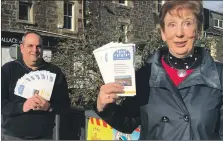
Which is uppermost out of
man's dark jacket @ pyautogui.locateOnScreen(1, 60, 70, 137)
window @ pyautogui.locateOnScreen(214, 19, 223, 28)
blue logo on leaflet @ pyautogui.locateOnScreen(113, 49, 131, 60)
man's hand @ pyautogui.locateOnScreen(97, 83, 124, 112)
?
window @ pyautogui.locateOnScreen(214, 19, 223, 28)

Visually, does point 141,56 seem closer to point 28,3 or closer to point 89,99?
point 89,99

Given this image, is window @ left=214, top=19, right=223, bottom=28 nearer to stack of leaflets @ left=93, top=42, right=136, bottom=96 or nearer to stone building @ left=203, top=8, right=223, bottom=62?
stone building @ left=203, top=8, right=223, bottom=62

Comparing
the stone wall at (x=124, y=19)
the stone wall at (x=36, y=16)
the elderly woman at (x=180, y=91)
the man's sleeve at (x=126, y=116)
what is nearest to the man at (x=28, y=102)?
the man's sleeve at (x=126, y=116)

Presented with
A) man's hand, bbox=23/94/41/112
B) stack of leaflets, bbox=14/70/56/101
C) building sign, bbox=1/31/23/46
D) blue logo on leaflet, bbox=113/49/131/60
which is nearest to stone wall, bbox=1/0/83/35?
building sign, bbox=1/31/23/46

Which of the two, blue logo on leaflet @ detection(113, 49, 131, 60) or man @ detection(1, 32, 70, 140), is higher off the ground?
blue logo on leaflet @ detection(113, 49, 131, 60)

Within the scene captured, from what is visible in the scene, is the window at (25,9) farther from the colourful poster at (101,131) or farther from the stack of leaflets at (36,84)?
the stack of leaflets at (36,84)

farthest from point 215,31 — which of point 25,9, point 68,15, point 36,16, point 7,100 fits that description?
point 25,9

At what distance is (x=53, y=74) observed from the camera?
2.90 metres

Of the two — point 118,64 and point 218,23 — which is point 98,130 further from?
point 118,64

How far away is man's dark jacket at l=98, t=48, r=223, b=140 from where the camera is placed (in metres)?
1.73

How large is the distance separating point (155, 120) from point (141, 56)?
180cm

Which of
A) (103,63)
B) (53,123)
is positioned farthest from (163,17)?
(53,123)

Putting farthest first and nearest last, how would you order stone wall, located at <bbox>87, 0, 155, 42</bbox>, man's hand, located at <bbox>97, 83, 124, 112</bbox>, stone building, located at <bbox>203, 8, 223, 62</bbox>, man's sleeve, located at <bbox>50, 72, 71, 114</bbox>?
stone wall, located at <bbox>87, 0, 155, 42</bbox>, man's sleeve, located at <bbox>50, 72, 71, 114</bbox>, stone building, located at <bbox>203, 8, 223, 62</bbox>, man's hand, located at <bbox>97, 83, 124, 112</bbox>

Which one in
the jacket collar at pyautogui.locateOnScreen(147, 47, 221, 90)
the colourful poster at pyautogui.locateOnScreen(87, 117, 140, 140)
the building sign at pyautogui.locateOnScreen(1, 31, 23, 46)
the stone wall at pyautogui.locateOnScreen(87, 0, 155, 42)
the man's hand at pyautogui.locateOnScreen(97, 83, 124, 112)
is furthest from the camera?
the building sign at pyautogui.locateOnScreen(1, 31, 23, 46)
